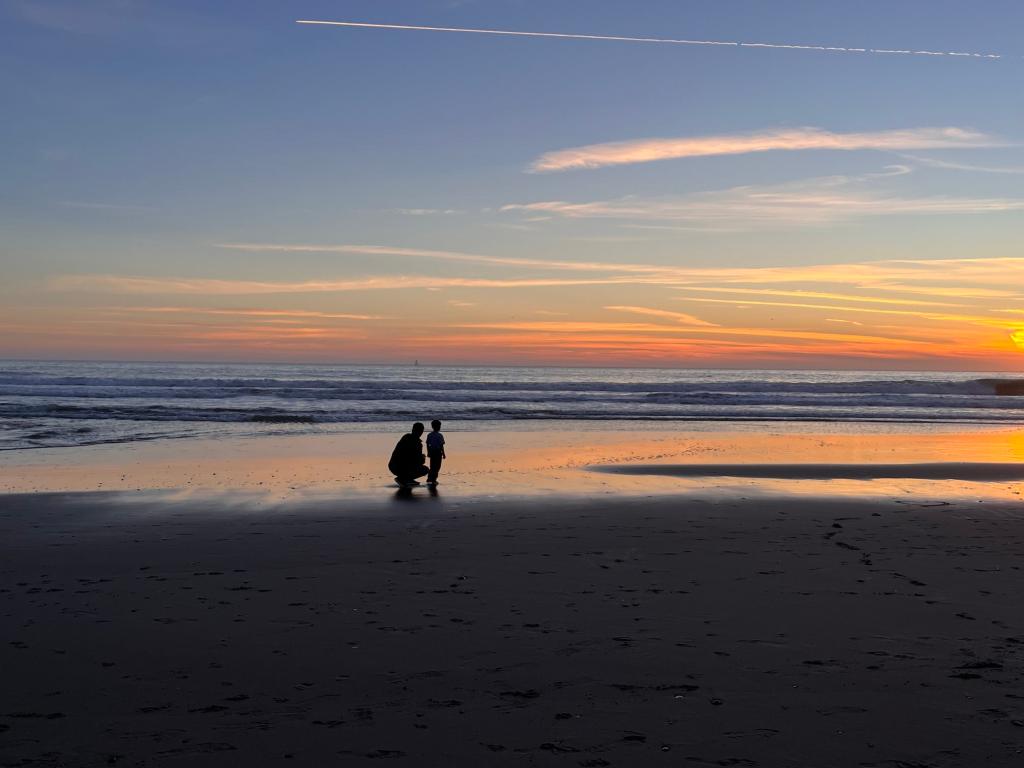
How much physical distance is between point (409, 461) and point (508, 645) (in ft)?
29.0

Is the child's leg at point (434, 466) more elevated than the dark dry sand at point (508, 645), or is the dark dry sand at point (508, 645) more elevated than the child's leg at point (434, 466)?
the child's leg at point (434, 466)

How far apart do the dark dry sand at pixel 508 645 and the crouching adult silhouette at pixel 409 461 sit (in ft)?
12.7

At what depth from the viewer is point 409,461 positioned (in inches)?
576

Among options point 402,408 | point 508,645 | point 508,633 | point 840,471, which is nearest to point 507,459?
point 840,471

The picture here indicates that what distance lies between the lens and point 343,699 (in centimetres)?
500

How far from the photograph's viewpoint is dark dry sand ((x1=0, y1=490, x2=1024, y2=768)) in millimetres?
4457

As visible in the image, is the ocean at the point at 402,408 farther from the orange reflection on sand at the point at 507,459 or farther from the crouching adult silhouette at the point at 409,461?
the crouching adult silhouette at the point at 409,461

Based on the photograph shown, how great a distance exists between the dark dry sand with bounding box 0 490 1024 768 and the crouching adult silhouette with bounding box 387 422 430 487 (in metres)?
3.87

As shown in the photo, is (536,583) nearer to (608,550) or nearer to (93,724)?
(608,550)

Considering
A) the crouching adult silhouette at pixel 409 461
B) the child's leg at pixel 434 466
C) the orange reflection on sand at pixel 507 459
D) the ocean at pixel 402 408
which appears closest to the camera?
the orange reflection on sand at pixel 507 459

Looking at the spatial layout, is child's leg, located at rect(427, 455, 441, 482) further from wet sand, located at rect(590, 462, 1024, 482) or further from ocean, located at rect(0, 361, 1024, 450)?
ocean, located at rect(0, 361, 1024, 450)

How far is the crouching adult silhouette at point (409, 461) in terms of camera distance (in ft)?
47.8

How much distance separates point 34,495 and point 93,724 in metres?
9.65

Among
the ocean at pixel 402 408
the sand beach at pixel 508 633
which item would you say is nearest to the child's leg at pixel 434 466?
the sand beach at pixel 508 633
